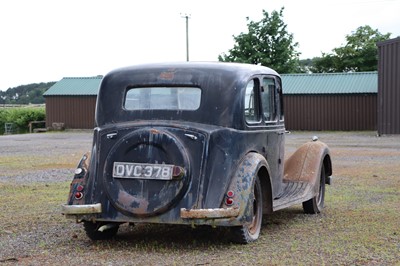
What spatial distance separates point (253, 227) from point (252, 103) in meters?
1.44

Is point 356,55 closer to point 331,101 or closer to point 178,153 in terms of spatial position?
point 331,101

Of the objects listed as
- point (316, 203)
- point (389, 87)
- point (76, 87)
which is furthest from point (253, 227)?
point (76, 87)

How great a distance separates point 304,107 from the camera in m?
45.4

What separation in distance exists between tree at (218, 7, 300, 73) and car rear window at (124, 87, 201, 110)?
1992 inches

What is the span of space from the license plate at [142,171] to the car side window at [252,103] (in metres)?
1.23

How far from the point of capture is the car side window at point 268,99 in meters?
8.95

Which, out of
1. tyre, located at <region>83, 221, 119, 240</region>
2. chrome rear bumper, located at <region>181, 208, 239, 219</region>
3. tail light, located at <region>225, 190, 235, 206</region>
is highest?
tail light, located at <region>225, 190, 235, 206</region>

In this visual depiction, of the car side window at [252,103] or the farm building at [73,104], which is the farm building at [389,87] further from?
the car side window at [252,103]

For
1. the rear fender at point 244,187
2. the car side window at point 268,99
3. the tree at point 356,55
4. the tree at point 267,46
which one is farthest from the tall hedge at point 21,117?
the rear fender at point 244,187

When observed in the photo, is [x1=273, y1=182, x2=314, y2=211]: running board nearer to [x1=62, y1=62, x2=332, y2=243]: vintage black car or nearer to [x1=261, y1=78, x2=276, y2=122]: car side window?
[x1=62, y1=62, x2=332, y2=243]: vintage black car

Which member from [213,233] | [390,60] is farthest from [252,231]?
[390,60]

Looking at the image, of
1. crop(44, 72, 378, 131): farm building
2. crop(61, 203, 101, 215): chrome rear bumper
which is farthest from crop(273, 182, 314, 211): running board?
crop(44, 72, 378, 131): farm building

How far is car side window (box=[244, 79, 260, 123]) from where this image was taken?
836cm

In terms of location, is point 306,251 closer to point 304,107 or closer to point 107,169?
point 107,169
